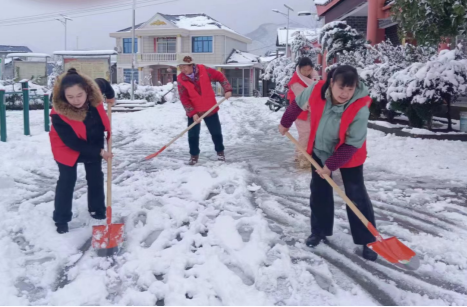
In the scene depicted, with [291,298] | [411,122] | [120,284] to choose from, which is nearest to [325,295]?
[291,298]

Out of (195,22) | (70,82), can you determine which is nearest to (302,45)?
(70,82)

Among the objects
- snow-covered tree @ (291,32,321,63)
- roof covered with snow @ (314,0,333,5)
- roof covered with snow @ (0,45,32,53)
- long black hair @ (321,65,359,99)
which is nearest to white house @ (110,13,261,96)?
roof covered with snow @ (314,0,333,5)

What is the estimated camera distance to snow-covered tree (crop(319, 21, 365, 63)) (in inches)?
461

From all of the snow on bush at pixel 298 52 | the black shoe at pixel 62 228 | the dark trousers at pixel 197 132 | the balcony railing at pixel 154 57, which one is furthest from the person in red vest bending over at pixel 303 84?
the balcony railing at pixel 154 57

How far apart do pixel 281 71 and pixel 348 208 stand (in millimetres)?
18649

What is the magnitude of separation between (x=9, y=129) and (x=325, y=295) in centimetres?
951

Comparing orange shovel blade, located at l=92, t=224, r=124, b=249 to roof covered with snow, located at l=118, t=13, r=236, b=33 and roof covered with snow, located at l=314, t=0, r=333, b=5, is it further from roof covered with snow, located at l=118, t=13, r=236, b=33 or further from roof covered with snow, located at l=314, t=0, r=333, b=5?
roof covered with snow, located at l=118, t=13, r=236, b=33

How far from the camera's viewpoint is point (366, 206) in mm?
3203

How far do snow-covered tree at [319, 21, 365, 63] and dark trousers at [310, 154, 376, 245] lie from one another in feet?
29.5

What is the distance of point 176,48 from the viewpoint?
35438mm

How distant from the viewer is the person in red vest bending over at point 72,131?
350 centimetres

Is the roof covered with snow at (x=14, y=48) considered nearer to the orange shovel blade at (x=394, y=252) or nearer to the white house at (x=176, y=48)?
the white house at (x=176, y=48)

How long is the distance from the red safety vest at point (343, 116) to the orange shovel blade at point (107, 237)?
1573mm

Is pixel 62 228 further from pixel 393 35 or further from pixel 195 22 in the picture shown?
pixel 195 22
